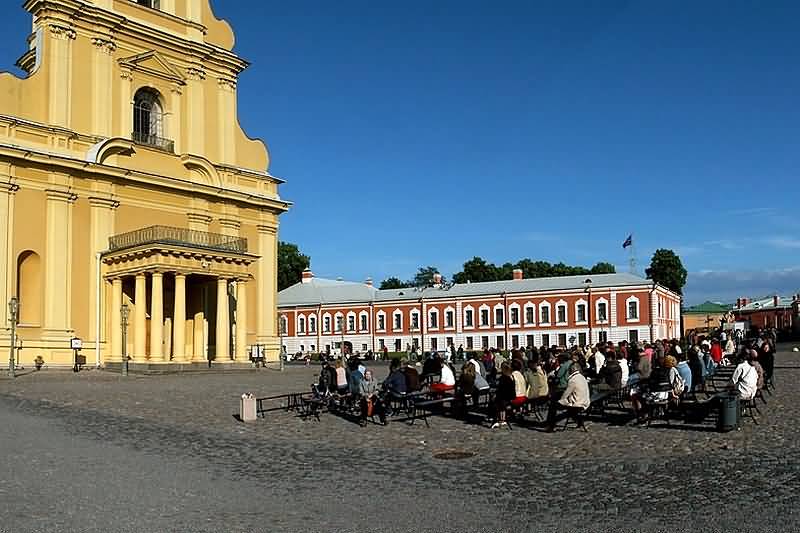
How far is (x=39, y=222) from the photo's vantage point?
3475 cm

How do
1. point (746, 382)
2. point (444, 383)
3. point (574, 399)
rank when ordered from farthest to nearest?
1. point (444, 383)
2. point (746, 382)
3. point (574, 399)

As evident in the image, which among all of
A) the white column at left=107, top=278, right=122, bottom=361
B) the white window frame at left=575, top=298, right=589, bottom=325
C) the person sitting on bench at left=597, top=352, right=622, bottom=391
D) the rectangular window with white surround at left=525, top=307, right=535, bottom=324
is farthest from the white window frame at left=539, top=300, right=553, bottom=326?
the person sitting on bench at left=597, top=352, right=622, bottom=391

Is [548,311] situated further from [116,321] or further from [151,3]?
[116,321]

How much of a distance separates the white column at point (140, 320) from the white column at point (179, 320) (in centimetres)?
131

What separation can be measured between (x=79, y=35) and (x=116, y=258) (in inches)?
406

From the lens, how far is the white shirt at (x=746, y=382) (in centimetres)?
1507

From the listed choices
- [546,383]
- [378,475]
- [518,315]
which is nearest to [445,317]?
[518,315]

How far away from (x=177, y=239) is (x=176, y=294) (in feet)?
8.75

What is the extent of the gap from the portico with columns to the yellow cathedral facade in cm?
6

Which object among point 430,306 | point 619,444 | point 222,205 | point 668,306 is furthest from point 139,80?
point 668,306

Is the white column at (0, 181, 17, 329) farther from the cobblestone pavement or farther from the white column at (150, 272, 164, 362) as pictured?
the cobblestone pavement

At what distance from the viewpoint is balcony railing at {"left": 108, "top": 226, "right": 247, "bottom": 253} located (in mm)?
34344

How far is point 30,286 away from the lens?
1382 inches

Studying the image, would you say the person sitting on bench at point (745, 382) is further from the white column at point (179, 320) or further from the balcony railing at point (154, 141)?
the balcony railing at point (154, 141)
